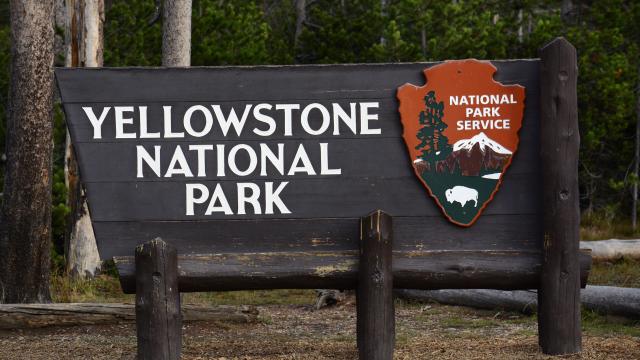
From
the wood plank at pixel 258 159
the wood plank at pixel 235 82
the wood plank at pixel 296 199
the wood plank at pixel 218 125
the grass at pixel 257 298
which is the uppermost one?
the wood plank at pixel 235 82

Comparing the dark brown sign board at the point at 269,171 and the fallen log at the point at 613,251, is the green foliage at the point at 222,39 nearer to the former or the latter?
the fallen log at the point at 613,251

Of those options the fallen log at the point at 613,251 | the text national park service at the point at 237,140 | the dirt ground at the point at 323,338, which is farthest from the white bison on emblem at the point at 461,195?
the fallen log at the point at 613,251

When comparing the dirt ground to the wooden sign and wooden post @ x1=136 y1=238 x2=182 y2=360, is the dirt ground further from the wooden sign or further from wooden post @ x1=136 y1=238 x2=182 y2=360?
the wooden sign

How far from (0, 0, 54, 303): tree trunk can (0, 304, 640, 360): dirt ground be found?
104cm

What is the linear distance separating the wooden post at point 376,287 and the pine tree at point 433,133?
52 centimetres

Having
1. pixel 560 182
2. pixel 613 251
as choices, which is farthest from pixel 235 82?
pixel 613 251

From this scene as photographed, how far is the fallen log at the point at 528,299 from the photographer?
8750mm

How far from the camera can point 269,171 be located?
5.93 meters

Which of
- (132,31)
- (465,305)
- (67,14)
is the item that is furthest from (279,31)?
(465,305)

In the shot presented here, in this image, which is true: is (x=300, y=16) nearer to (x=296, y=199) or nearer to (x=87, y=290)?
(x=87, y=290)

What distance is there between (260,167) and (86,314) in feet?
11.4

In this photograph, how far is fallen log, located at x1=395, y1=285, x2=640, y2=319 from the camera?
875cm

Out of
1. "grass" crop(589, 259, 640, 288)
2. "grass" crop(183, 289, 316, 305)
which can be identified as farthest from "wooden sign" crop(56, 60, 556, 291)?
"grass" crop(589, 259, 640, 288)

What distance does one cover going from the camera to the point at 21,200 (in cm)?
905
